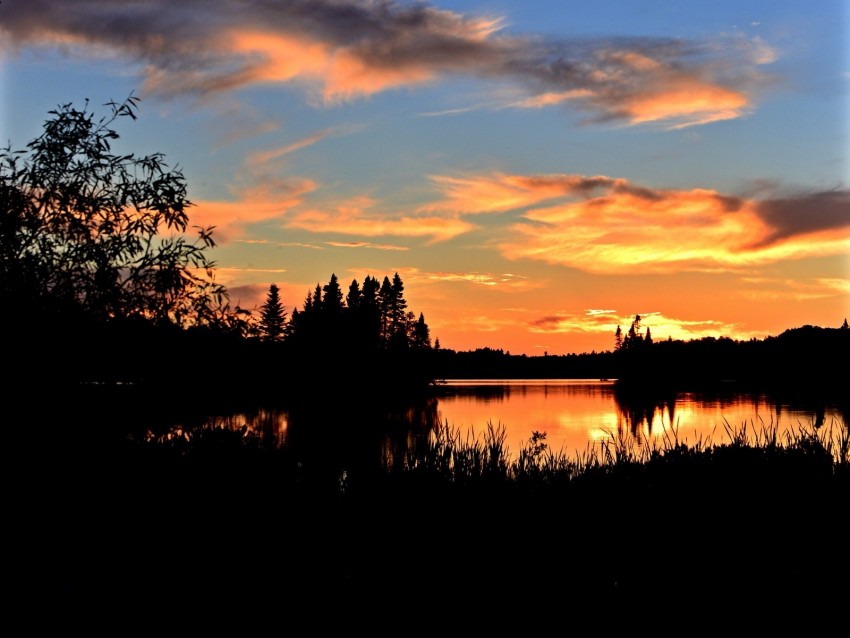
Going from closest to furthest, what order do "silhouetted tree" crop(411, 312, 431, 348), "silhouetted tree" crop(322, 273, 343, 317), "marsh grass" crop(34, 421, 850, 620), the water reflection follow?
"marsh grass" crop(34, 421, 850, 620), the water reflection, "silhouetted tree" crop(322, 273, 343, 317), "silhouetted tree" crop(411, 312, 431, 348)

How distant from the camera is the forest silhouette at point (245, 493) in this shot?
535 inches

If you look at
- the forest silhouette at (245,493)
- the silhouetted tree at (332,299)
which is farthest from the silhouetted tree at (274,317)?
the forest silhouette at (245,493)

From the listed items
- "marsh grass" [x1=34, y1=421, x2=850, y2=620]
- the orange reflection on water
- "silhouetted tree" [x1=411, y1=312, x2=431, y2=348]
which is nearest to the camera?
"marsh grass" [x1=34, y1=421, x2=850, y2=620]

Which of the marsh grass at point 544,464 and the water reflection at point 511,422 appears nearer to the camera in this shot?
the marsh grass at point 544,464

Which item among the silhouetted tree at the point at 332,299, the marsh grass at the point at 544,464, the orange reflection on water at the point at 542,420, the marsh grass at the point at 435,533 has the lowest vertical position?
the orange reflection on water at the point at 542,420

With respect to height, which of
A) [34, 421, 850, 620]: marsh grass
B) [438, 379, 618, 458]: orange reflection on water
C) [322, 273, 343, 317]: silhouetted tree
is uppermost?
[322, 273, 343, 317]: silhouetted tree

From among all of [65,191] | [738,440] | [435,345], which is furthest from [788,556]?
[435,345]

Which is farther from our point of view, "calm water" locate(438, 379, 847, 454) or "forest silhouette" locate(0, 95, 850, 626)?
"calm water" locate(438, 379, 847, 454)

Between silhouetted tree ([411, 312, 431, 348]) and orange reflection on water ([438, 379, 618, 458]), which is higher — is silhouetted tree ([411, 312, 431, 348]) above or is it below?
above

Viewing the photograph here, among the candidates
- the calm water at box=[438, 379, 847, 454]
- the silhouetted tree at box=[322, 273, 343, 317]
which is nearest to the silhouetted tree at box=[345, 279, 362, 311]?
the silhouetted tree at box=[322, 273, 343, 317]

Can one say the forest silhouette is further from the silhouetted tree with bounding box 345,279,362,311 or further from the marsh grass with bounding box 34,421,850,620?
the silhouetted tree with bounding box 345,279,362,311

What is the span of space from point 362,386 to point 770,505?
292 ft

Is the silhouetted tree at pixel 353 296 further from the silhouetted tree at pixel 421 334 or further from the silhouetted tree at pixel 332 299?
the silhouetted tree at pixel 421 334

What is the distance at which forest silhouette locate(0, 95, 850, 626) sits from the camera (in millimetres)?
13602
